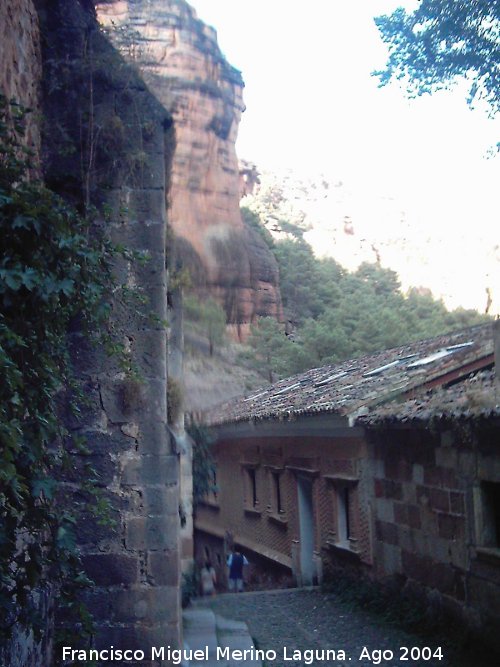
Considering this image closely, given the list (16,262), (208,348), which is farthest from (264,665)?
(208,348)

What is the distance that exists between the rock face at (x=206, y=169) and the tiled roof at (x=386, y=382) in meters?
16.3

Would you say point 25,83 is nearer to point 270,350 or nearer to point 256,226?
point 270,350

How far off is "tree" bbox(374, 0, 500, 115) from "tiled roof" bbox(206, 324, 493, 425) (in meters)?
3.65

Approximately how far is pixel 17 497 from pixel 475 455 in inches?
223

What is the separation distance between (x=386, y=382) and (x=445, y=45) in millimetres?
5066

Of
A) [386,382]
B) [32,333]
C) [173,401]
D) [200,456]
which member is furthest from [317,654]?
[32,333]

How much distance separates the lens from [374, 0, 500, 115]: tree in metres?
10.5

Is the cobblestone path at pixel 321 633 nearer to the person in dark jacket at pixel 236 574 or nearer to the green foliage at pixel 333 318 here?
the person in dark jacket at pixel 236 574

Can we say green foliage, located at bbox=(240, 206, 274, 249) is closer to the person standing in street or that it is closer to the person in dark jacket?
the person in dark jacket

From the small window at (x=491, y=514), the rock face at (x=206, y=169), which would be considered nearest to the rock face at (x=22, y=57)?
the small window at (x=491, y=514)

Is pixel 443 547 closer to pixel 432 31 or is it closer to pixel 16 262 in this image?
pixel 16 262

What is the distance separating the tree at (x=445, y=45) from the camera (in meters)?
10.5

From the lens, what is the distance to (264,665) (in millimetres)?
7594

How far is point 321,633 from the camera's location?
893cm
